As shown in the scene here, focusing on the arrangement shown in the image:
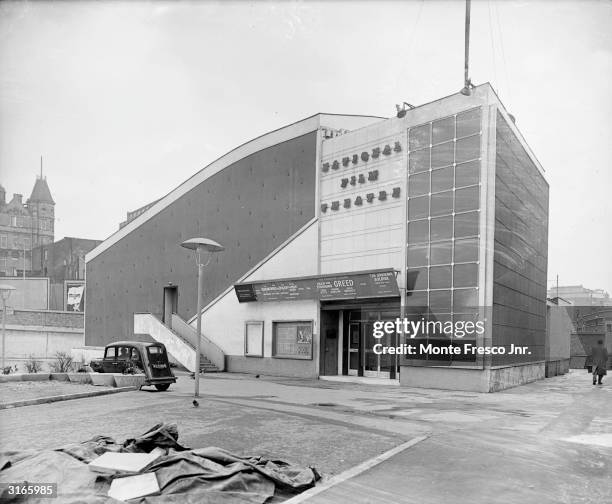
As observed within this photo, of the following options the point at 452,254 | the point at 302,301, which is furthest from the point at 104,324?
the point at 452,254

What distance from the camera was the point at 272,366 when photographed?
25.0 metres

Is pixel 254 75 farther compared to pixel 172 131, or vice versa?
pixel 172 131

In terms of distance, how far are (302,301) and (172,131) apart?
12590 millimetres

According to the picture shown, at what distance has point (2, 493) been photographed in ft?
19.1

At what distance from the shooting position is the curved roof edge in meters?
24.4

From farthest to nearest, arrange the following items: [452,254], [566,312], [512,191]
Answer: [566,312]
[512,191]
[452,254]

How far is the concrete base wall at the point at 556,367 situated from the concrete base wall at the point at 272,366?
38.0ft

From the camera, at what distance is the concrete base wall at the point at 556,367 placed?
27403 mm

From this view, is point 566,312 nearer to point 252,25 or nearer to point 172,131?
point 172,131

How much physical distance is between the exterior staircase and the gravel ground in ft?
30.2

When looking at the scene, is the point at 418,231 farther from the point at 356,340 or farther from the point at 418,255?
the point at 356,340

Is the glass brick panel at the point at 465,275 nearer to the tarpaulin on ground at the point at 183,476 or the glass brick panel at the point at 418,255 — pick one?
the glass brick panel at the point at 418,255

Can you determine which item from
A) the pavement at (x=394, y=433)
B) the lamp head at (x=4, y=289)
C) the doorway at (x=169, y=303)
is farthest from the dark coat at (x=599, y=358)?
the lamp head at (x=4, y=289)

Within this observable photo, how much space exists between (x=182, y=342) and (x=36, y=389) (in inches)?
483
